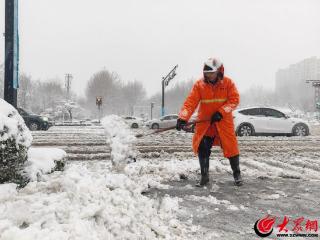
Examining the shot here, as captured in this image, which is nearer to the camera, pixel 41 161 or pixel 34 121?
pixel 41 161

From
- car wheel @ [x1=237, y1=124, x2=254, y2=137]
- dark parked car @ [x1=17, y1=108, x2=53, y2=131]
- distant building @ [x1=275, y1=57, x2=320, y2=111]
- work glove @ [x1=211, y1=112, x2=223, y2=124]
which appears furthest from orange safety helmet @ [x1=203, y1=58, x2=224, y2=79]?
distant building @ [x1=275, y1=57, x2=320, y2=111]

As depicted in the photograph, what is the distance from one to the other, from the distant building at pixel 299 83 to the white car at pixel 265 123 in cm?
8776

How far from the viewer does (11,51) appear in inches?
303

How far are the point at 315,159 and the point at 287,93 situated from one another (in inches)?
4612

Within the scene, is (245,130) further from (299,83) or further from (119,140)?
(299,83)

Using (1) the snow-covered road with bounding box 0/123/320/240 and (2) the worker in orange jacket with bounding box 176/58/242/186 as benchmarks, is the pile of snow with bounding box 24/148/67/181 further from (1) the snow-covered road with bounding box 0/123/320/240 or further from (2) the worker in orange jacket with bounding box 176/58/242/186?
(2) the worker in orange jacket with bounding box 176/58/242/186

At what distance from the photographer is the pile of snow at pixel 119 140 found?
6141mm

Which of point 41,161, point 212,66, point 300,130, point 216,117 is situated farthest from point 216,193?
point 300,130

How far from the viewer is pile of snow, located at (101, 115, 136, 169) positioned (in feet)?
20.1

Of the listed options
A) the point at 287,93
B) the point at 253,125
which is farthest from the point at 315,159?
the point at 287,93

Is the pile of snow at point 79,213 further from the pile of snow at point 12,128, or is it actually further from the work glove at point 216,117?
the work glove at point 216,117

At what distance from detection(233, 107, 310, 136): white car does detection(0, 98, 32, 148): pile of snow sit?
1441 cm

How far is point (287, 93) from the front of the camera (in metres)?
120

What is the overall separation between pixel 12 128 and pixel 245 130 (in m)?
14.9
